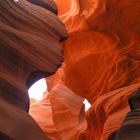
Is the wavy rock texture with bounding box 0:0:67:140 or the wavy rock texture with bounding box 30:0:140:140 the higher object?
the wavy rock texture with bounding box 0:0:67:140

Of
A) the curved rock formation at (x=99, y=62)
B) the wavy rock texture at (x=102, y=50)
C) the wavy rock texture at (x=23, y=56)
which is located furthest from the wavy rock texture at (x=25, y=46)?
the wavy rock texture at (x=102, y=50)

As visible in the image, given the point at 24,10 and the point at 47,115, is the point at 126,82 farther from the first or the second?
the point at 47,115

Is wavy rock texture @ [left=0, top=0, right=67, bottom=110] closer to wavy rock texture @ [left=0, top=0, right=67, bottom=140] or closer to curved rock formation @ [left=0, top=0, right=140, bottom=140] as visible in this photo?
wavy rock texture @ [left=0, top=0, right=67, bottom=140]

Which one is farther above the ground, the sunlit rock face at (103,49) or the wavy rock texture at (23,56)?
the wavy rock texture at (23,56)

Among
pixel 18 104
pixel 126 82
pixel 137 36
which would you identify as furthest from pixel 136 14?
pixel 18 104

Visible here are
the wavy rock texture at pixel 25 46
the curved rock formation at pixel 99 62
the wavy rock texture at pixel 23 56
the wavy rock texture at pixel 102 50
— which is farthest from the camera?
the wavy rock texture at pixel 102 50

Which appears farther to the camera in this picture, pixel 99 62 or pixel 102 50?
pixel 102 50

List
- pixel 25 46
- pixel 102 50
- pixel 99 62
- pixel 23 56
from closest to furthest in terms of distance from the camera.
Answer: pixel 23 56 < pixel 25 46 < pixel 99 62 < pixel 102 50

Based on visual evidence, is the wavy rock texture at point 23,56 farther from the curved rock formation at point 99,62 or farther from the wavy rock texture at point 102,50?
the wavy rock texture at point 102,50

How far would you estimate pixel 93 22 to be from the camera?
784cm

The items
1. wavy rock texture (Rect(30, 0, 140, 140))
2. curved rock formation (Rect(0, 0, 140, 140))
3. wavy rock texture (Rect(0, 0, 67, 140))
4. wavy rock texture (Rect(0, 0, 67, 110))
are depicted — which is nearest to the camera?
wavy rock texture (Rect(0, 0, 67, 140))

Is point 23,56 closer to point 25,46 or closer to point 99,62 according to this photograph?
point 25,46

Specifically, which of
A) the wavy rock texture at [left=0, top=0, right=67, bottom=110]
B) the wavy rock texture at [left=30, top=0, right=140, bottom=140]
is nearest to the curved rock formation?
the wavy rock texture at [left=30, top=0, right=140, bottom=140]

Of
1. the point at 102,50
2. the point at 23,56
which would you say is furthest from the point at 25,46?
the point at 102,50
